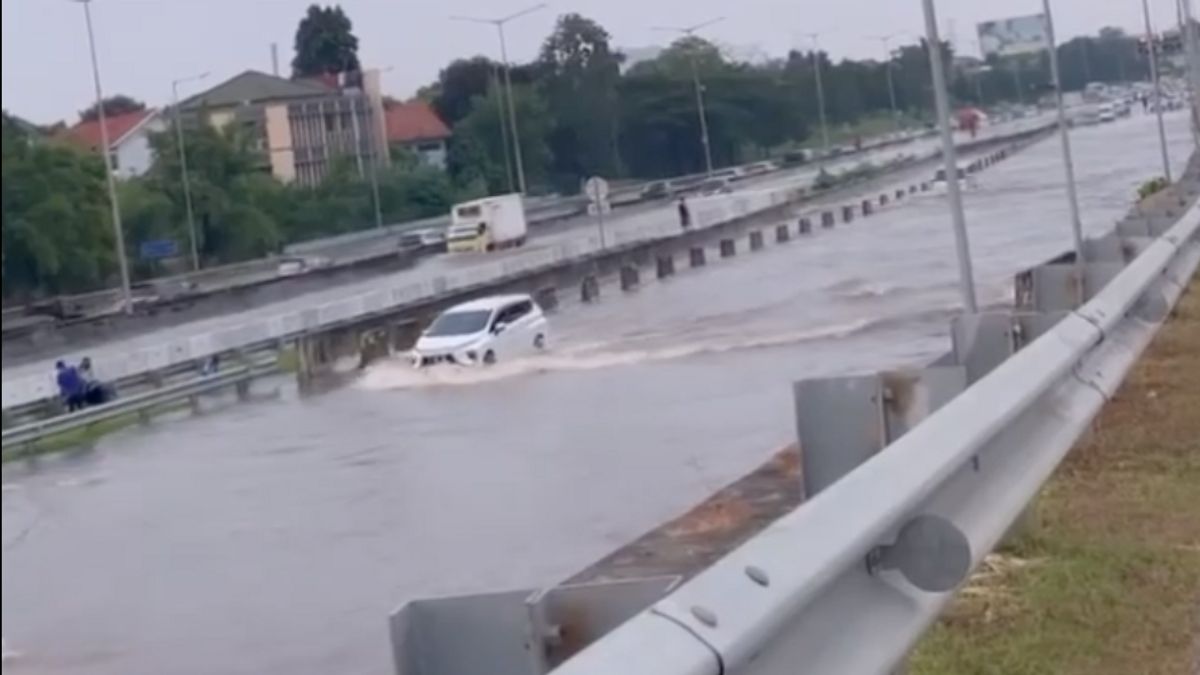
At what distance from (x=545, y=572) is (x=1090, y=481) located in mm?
4099

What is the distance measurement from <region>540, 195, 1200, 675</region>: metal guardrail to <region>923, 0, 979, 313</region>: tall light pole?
1.96 m

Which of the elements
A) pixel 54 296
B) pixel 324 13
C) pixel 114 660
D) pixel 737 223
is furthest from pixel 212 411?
pixel 737 223

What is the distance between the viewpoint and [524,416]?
18.6 feet

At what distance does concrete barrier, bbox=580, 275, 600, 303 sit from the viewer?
545 cm

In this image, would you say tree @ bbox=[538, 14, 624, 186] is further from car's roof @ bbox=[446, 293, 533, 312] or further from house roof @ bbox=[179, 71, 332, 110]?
house roof @ bbox=[179, 71, 332, 110]

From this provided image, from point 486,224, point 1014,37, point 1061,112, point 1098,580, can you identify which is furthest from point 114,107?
Answer: point 1061,112

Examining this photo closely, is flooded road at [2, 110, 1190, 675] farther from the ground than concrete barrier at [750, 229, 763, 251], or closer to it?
closer to it

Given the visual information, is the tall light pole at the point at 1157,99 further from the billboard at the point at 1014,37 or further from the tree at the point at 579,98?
the tree at the point at 579,98

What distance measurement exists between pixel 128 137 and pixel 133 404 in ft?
1.15

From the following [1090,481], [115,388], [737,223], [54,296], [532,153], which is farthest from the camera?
[1090,481]

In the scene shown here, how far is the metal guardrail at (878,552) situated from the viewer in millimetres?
3273

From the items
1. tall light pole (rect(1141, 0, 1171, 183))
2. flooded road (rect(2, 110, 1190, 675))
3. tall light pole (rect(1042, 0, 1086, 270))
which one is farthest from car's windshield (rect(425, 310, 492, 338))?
tall light pole (rect(1141, 0, 1171, 183))

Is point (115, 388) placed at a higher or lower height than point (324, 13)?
lower

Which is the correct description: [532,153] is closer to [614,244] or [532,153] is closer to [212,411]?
[212,411]
